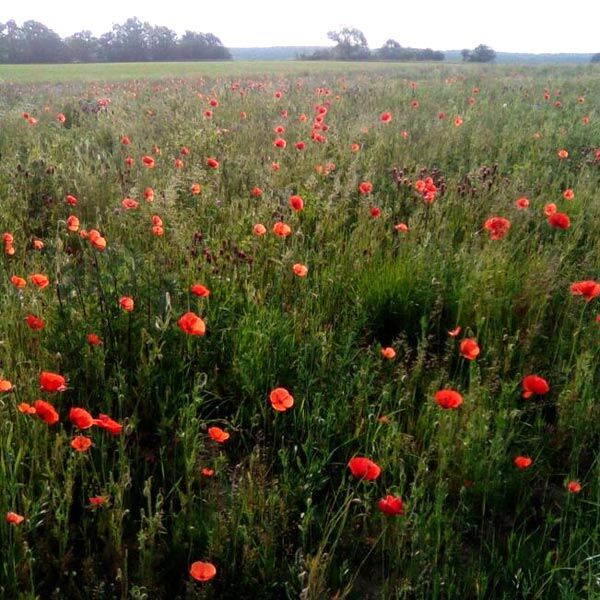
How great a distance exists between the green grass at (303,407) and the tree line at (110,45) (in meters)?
66.1

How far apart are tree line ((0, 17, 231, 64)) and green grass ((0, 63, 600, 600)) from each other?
66.1 meters

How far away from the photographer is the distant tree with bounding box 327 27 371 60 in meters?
65.7

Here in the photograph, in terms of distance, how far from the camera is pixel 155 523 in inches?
59.7

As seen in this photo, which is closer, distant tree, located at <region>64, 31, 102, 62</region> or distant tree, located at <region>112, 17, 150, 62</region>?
distant tree, located at <region>64, 31, 102, 62</region>

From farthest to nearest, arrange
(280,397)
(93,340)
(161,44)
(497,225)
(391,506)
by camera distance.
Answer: (161,44) → (497,225) → (93,340) → (280,397) → (391,506)

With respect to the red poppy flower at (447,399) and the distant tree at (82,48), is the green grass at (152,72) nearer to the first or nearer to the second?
the red poppy flower at (447,399)

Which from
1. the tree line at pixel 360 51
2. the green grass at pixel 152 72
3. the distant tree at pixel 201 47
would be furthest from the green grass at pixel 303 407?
the distant tree at pixel 201 47

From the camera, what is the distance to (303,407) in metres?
2.11

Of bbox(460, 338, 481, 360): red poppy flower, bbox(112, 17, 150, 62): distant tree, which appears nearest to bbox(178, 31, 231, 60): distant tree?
bbox(112, 17, 150, 62): distant tree

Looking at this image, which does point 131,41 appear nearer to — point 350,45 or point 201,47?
point 201,47

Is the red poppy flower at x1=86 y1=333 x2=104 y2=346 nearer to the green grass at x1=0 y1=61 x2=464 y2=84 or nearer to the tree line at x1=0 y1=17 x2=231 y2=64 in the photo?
the green grass at x1=0 y1=61 x2=464 y2=84

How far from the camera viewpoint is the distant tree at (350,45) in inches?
2586

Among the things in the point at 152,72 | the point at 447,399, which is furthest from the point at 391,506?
the point at 152,72

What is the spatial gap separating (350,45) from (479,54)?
1547 centimetres
